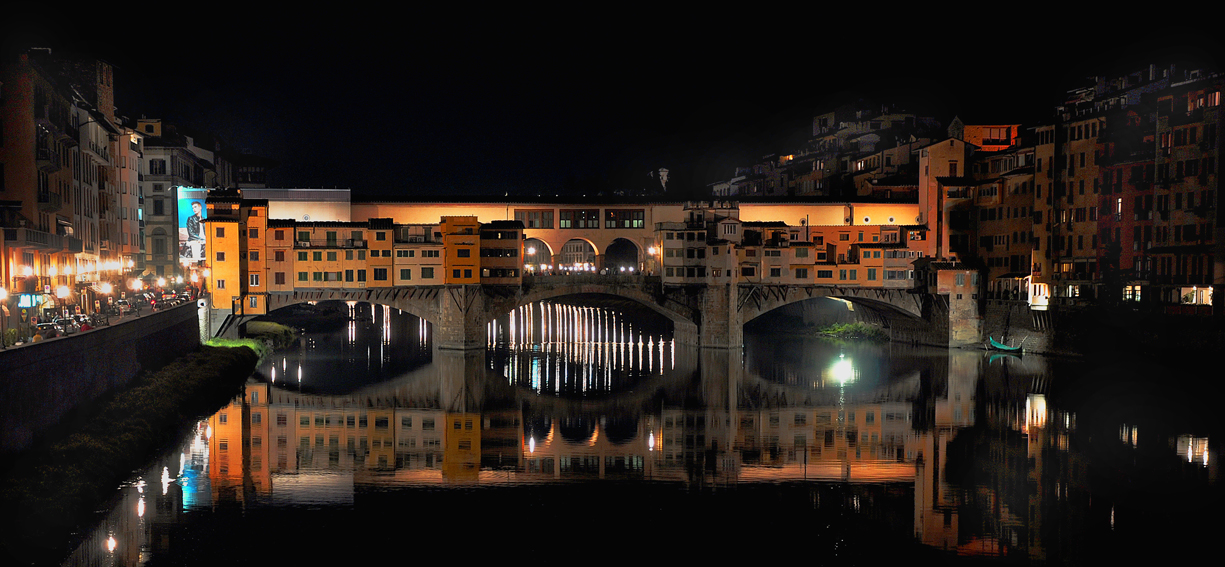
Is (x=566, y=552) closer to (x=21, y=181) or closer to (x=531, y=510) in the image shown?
(x=531, y=510)

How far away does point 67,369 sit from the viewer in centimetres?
2438

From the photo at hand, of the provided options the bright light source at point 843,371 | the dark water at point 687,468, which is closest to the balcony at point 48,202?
the dark water at point 687,468

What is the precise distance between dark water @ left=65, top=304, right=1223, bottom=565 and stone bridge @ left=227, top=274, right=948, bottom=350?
14.4 ft

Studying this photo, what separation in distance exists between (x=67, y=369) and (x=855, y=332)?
168 feet

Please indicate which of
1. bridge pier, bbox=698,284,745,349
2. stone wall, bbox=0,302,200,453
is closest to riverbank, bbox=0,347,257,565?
stone wall, bbox=0,302,200,453

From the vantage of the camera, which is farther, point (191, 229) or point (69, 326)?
point (191, 229)

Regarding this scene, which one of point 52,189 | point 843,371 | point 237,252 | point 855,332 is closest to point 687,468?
point 843,371

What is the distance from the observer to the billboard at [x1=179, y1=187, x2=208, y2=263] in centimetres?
6125

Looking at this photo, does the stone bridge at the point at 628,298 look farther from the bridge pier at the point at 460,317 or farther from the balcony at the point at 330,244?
the balcony at the point at 330,244

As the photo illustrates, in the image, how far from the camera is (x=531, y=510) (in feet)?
81.5

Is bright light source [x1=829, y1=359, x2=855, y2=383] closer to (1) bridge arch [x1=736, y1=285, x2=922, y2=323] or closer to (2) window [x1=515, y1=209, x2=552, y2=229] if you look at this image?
(1) bridge arch [x1=736, y1=285, x2=922, y2=323]

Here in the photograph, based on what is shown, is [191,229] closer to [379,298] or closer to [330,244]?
[330,244]

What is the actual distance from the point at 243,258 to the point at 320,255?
391 cm

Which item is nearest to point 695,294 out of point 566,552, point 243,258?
point 243,258
